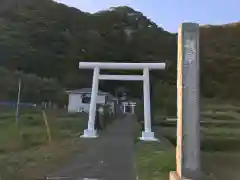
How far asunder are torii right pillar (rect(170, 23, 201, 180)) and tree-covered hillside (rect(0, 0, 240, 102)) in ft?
94.2

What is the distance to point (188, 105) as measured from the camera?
5.11 metres

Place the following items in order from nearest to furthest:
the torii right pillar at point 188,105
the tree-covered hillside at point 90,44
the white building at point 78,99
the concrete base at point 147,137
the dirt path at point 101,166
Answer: the torii right pillar at point 188,105
the dirt path at point 101,166
the concrete base at point 147,137
the white building at point 78,99
the tree-covered hillside at point 90,44

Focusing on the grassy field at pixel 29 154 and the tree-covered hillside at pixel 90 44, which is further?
the tree-covered hillside at pixel 90 44

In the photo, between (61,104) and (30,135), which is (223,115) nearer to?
(61,104)

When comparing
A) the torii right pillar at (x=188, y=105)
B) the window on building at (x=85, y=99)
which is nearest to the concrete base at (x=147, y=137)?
the torii right pillar at (x=188, y=105)

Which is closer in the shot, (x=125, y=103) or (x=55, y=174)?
(x=55, y=174)

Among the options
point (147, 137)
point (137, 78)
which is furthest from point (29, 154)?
point (137, 78)

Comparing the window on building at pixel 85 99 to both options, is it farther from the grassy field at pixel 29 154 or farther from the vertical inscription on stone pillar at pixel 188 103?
the vertical inscription on stone pillar at pixel 188 103

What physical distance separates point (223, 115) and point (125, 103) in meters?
13.4

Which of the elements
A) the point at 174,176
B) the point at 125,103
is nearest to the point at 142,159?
the point at 174,176

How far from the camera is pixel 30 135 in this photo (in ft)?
41.5

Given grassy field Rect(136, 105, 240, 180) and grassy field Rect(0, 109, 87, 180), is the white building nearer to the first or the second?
grassy field Rect(136, 105, 240, 180)

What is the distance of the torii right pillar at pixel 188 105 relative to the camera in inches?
196

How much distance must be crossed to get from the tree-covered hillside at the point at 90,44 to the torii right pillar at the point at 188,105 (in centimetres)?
2870
